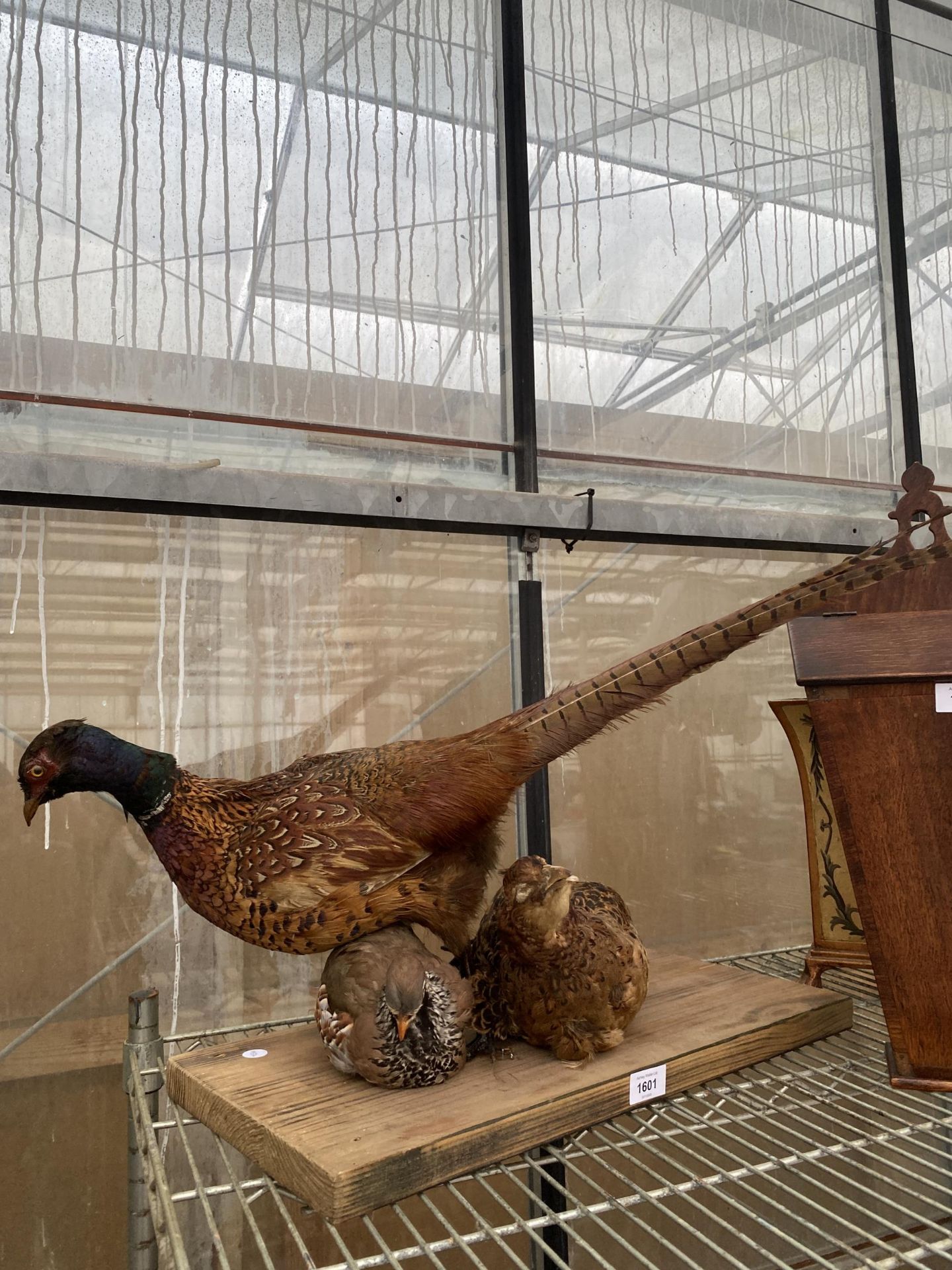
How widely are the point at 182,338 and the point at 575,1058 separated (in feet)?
3.04

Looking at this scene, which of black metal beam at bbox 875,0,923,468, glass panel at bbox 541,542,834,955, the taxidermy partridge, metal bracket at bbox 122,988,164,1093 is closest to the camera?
the taxidermy partridge

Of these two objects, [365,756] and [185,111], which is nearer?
[365,756]

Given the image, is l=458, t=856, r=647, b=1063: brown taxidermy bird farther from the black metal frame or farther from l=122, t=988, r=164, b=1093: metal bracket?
the black metal frame

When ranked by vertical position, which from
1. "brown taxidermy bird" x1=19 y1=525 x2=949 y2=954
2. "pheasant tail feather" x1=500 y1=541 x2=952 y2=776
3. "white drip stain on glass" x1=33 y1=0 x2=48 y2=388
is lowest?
"brown taxidermy bird" x1=19 y1=525 x2=949 y2=954

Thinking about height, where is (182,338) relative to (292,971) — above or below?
above

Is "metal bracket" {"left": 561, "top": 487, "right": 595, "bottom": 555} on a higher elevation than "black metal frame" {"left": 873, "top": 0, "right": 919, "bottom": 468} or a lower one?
lower

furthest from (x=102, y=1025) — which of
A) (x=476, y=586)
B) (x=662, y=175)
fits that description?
(x=662, y=175)

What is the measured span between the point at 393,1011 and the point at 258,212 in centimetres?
98

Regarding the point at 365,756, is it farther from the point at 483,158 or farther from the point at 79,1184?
the point at 483,158

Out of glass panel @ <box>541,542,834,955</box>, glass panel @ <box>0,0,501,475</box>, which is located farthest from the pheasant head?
glass panel @ <box>541,542,834,955</box>

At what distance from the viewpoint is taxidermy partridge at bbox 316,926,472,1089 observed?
31.3 inches

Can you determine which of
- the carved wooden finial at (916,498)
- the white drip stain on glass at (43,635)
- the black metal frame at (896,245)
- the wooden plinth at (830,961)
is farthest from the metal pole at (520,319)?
the black metal frame at (896,245)

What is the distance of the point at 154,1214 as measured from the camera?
28.2 inches

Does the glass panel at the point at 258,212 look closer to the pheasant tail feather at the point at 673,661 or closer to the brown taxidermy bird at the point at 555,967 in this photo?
the pheasant tail feather at the point at 673,661
